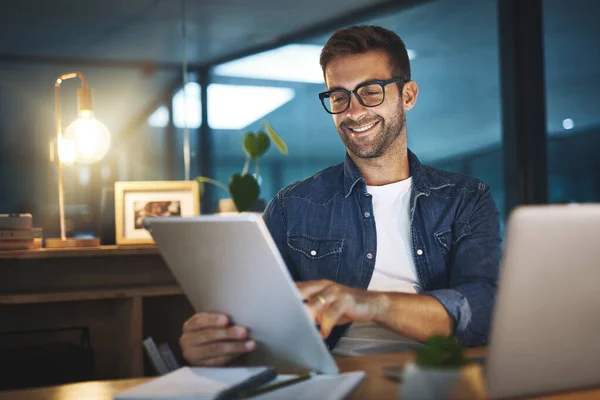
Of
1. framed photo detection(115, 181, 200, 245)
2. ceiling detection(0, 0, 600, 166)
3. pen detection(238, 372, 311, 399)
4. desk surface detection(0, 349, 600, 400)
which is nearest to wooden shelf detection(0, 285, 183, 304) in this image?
framed photo detection(115, 181, 200, 245)

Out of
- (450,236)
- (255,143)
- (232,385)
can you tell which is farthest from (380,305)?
A: (255,143)

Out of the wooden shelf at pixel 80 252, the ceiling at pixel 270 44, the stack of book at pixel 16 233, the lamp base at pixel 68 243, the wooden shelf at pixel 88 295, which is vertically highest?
the ceiling at pixel 270 44

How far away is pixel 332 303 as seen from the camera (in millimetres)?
1178

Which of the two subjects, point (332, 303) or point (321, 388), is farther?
point (332, 303)

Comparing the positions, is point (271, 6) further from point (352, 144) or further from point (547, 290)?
point (547, 290)

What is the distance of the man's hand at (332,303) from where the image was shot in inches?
45.8

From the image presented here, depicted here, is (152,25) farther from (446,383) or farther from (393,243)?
(446,383)

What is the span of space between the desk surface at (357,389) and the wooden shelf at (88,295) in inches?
63.5

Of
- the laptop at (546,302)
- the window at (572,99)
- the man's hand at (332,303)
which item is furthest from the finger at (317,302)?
the window at (572,99)

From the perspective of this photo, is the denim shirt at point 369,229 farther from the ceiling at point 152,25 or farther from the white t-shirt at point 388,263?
the ceiling at point 152,25

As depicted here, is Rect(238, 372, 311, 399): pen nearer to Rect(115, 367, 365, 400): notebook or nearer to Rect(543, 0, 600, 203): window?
Rect(115, 367, 365, 400): notebook

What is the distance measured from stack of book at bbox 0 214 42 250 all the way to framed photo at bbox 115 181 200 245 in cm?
40

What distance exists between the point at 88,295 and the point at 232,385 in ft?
6.34

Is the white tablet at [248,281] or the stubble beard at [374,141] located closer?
the white tablet at [248,281]
